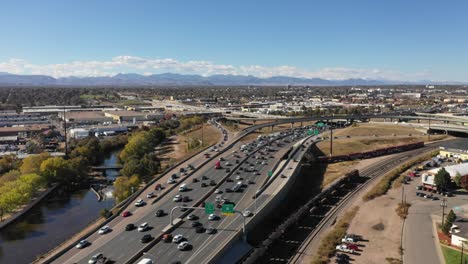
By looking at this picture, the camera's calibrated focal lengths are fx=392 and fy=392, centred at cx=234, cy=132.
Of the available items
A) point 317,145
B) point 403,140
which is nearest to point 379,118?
point 403,140

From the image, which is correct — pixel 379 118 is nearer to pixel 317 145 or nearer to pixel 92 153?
pixel 317 145

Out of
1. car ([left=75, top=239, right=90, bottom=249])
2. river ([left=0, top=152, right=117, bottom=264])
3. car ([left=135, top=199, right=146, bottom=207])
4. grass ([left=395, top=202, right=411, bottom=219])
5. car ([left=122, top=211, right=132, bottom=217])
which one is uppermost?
car ([left=135, top=199, right=146, bottom=207])

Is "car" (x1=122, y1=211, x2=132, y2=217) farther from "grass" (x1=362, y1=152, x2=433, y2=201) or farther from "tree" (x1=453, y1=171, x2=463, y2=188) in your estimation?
"tree" (x1=453, y1=171, x2=463, y2=188)

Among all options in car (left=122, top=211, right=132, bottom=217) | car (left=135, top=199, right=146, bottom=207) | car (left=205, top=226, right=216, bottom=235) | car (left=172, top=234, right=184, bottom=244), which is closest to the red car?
car (left=205, top=226, right=216, bottom=235)

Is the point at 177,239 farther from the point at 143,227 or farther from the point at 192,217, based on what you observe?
the point at 192,217

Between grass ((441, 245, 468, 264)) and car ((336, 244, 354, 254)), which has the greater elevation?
grass ((441, 245, 468, 264))

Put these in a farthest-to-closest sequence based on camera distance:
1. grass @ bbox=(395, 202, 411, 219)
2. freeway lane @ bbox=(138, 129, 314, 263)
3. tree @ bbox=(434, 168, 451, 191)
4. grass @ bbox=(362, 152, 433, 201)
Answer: grass @ bbox=(362, 152, 433, 201), tree @ bbox=(434, 168, 451, 191), grass @ bbox=(395, 202, 411, 219), freeway lane @ bbox=(138, 129, 314, 263)
